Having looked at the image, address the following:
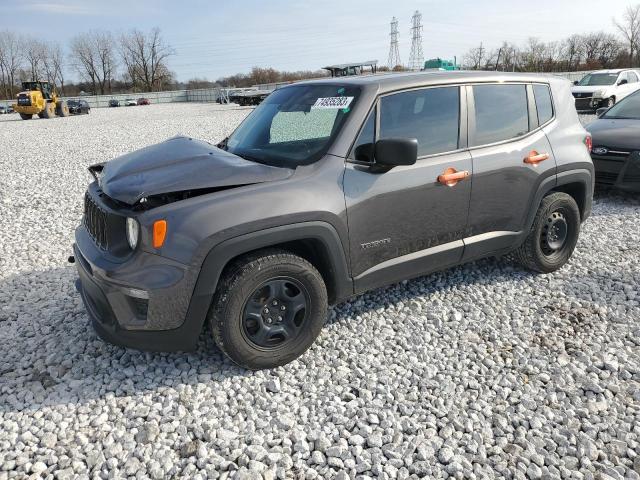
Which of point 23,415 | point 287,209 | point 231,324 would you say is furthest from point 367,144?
point 23,415

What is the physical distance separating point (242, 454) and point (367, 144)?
2.03m

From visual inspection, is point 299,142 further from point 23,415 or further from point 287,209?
point 23,415

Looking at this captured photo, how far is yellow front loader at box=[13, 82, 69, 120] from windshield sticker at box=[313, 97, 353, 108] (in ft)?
109

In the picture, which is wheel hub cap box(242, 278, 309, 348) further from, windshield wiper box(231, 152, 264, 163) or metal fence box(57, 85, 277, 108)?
metal fence box(57, 85, 277, 108)

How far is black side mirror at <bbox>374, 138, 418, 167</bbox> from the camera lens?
2.99m

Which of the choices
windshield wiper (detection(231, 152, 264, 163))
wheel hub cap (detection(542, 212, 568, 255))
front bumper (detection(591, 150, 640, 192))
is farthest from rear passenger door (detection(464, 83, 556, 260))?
front bumper (detection(591, 150, 640, 192))

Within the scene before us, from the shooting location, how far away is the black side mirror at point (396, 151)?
2.99 m

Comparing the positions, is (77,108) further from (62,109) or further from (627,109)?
(627,109)

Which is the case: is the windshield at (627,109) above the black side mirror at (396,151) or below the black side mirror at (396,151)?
above

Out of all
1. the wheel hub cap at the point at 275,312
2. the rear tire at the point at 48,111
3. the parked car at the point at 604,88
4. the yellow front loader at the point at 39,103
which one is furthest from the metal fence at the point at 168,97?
the wheel hub cap at the point at 275,312

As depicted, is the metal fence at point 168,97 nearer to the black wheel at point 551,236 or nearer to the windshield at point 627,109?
the windshield at point 627,109

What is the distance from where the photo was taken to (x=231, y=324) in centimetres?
290

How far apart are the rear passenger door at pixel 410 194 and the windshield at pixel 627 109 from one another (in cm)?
563

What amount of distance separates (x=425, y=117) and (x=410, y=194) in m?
0.61
